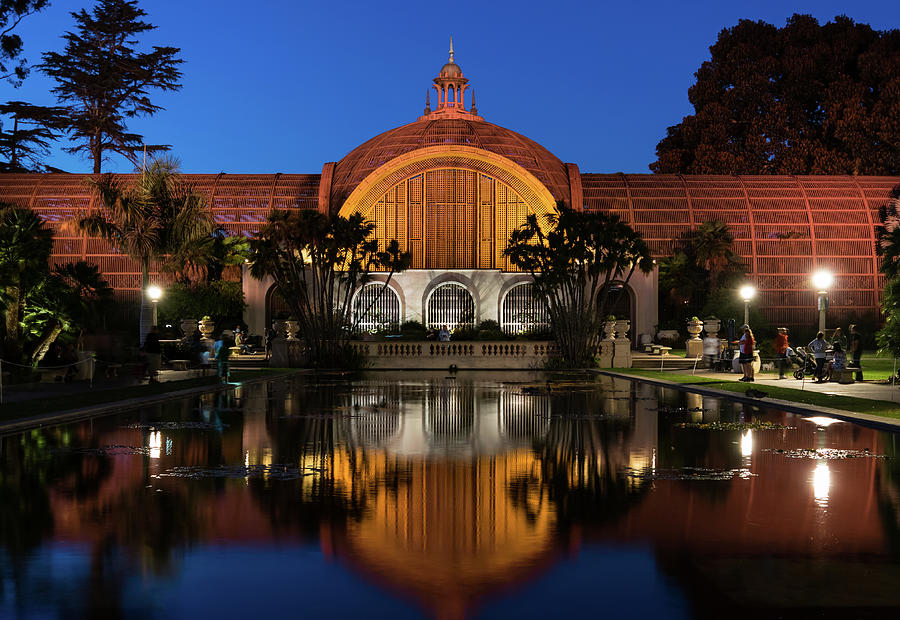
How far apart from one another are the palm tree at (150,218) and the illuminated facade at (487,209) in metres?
20.1

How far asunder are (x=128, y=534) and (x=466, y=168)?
55530 mm

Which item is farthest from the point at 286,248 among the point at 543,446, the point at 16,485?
the point at 16,485

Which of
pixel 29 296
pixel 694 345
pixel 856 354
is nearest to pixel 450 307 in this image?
pixel 694 345

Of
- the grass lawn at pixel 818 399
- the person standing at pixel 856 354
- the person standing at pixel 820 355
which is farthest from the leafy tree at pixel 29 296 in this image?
the person standing at pixel 856 354

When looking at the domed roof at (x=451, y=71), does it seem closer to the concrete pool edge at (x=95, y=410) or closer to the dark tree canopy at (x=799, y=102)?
the dark tree canopy at (x=799, y=102)

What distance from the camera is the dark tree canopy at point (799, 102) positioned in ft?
253

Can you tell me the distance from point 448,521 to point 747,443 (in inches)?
307

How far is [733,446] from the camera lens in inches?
617

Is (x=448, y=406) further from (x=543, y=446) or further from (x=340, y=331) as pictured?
(x=340, y=331)

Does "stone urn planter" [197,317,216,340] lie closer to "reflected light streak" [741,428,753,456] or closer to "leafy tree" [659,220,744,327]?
"leafy tree" [659,220,744,327]

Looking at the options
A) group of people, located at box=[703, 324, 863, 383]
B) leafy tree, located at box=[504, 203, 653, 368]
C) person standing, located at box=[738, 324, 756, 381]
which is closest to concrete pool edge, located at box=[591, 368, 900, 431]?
person standing, located at box=[738, 324, 756, 381]

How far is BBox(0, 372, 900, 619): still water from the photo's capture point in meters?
7.12

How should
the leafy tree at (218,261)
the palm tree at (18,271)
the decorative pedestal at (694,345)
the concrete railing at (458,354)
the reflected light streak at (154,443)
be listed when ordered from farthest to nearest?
the leafy tree at (218,261)
the decorative pedestal at (694,345)
the concrete railing at (458,354)
the palm tree at (18,271)
the reflected light streak at (154,443)

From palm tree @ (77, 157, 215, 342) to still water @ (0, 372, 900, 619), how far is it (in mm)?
24512
